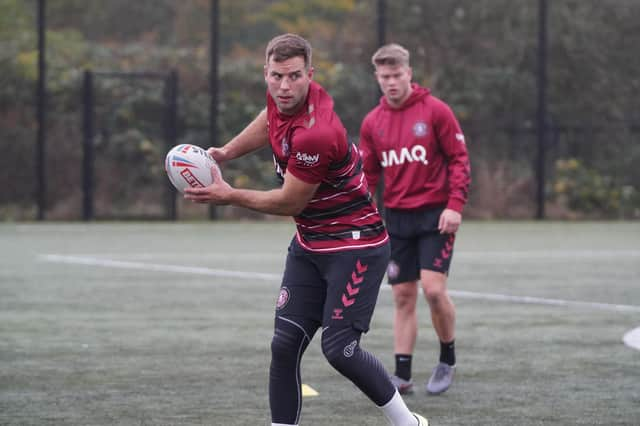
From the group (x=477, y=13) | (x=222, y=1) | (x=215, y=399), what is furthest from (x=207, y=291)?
(x=222, y=1)

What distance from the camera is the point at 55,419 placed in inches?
241

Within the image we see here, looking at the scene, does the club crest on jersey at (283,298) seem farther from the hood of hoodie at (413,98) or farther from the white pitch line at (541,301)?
the white pitch line at (541,301)

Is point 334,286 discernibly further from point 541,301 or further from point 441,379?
point 541,301

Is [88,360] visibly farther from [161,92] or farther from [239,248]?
[161,92]

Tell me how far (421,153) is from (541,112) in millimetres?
15229

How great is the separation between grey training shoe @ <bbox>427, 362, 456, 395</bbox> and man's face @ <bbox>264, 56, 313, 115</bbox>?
259cm

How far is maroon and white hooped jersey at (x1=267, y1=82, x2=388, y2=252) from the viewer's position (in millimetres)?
5000

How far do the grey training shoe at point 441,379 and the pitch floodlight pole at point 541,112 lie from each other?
15.0 m

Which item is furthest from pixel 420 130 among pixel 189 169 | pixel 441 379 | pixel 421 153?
pixel 189 169

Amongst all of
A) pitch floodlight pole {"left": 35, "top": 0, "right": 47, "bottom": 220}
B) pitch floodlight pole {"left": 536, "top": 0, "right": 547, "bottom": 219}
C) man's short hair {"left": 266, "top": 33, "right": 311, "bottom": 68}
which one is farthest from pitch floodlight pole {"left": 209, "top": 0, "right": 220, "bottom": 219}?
man's short hair {"left": 266, "top": 33, "right": 311, "bottom": 68}

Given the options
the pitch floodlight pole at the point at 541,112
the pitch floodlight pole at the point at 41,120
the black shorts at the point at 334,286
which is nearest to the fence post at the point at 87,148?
the pitch floodlight pole at the point at 41,120

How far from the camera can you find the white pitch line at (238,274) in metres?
10.7

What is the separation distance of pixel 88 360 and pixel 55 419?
176cm

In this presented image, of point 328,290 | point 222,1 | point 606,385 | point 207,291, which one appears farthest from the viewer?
point 222,1
